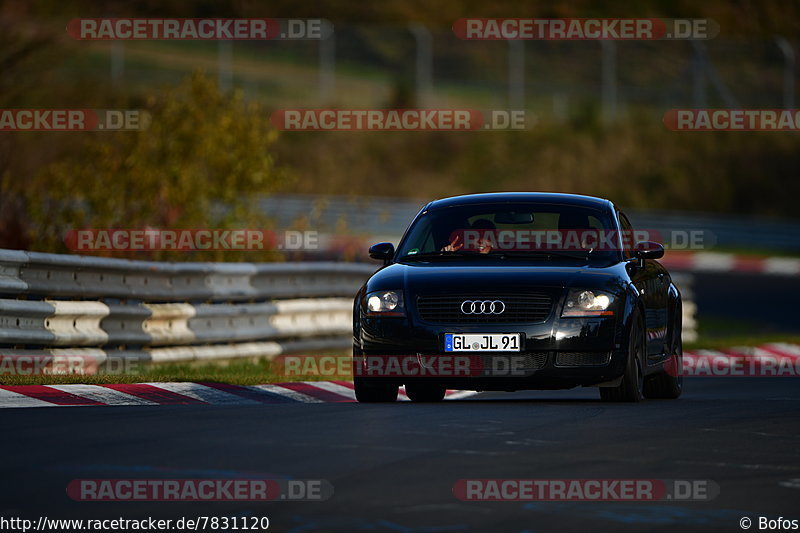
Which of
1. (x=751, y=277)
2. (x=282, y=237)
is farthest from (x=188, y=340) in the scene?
(x=751, y=277)

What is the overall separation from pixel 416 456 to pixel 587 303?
3.61m

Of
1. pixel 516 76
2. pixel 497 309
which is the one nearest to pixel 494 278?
pixel 497 309

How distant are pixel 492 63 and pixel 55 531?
168ft

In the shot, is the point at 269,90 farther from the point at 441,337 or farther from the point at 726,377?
the point at 441,337

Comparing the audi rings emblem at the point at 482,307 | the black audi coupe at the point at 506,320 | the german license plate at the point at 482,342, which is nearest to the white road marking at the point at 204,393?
the black audi coupe at the point at 506,320

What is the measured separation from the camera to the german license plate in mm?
12031

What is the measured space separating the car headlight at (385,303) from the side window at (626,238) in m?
2.11

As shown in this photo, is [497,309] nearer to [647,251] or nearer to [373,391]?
[373,391]

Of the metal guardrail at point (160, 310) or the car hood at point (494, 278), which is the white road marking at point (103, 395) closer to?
the metal guardrail at point (160, 310)

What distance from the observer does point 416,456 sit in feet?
28.9

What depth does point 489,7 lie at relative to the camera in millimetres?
79688

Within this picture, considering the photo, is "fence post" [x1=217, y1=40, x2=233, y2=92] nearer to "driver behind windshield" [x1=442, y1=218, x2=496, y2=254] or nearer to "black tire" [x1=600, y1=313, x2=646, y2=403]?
"driver behind windshield" [x1=442, y1=218, x2=496, y2=254]

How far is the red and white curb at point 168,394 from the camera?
11.9 metres

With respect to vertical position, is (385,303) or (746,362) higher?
(385,303)
